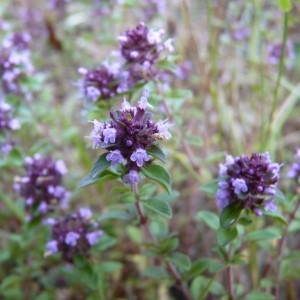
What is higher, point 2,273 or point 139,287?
point 2,273

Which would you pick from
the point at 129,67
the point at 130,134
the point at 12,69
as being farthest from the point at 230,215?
the point at 12,69

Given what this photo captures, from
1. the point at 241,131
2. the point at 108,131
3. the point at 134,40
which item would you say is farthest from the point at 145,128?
the point at 241,131

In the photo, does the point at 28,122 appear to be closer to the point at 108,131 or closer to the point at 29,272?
the point at 29,272

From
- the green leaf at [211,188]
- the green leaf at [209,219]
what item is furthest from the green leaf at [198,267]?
the green leaf at [211,188]

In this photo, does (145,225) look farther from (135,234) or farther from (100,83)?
(135,234)

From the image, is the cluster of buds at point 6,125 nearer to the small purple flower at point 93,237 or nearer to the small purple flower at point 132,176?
the small purple flower at point 93,237

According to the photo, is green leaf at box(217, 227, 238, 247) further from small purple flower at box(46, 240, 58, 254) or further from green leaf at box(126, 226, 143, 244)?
green leaf at box(126, 226, 143, 244)
